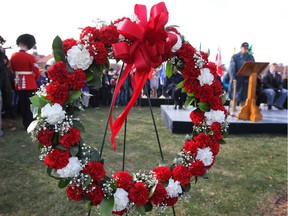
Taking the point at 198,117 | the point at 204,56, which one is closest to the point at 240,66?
the point at 204,56

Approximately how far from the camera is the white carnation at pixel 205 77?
236 cm

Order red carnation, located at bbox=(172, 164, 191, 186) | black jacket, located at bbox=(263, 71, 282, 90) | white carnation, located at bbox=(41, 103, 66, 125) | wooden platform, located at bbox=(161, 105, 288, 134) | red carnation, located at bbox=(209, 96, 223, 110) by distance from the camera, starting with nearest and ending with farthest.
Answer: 1. white carnation, located at bbox=(41, 103, 66, 125)
2. red carnation, located at bbox=(172, 164, 191, 186)
3. red carnation, located at bbox=(209, 96, 223, 110)
4. wooden platform, located at bbox=(161, 105, 288, 134)
5. black jacket, located at bbox=(263, 71, 282, 90)

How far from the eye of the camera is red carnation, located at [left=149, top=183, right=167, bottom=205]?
205cm

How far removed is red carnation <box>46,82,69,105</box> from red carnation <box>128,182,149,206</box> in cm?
79

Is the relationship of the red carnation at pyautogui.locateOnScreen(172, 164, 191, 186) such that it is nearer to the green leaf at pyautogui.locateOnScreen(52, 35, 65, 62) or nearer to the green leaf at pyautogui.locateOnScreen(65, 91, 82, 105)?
the green leaf at pyautogui.locateOnScreen(65, 91, 82, 105)

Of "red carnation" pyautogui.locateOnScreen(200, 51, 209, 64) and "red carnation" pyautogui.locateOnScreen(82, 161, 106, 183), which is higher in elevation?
"red carnation" pyautogui.locateOnScreen(200, 51, 209, 64)

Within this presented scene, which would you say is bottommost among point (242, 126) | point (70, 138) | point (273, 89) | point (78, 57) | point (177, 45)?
point (242, 126)

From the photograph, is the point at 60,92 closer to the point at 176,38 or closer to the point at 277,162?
the point at 176,38

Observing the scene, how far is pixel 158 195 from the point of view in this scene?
2053mm

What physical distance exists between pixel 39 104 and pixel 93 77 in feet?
1.39

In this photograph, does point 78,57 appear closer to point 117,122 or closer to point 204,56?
point 117,122

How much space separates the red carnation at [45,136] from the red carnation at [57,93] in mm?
207

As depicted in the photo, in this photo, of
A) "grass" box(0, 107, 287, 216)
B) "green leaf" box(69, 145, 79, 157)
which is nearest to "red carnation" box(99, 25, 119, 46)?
"green leaf" box(69, 145, 79, 157)

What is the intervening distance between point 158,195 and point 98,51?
1122 millimetres
